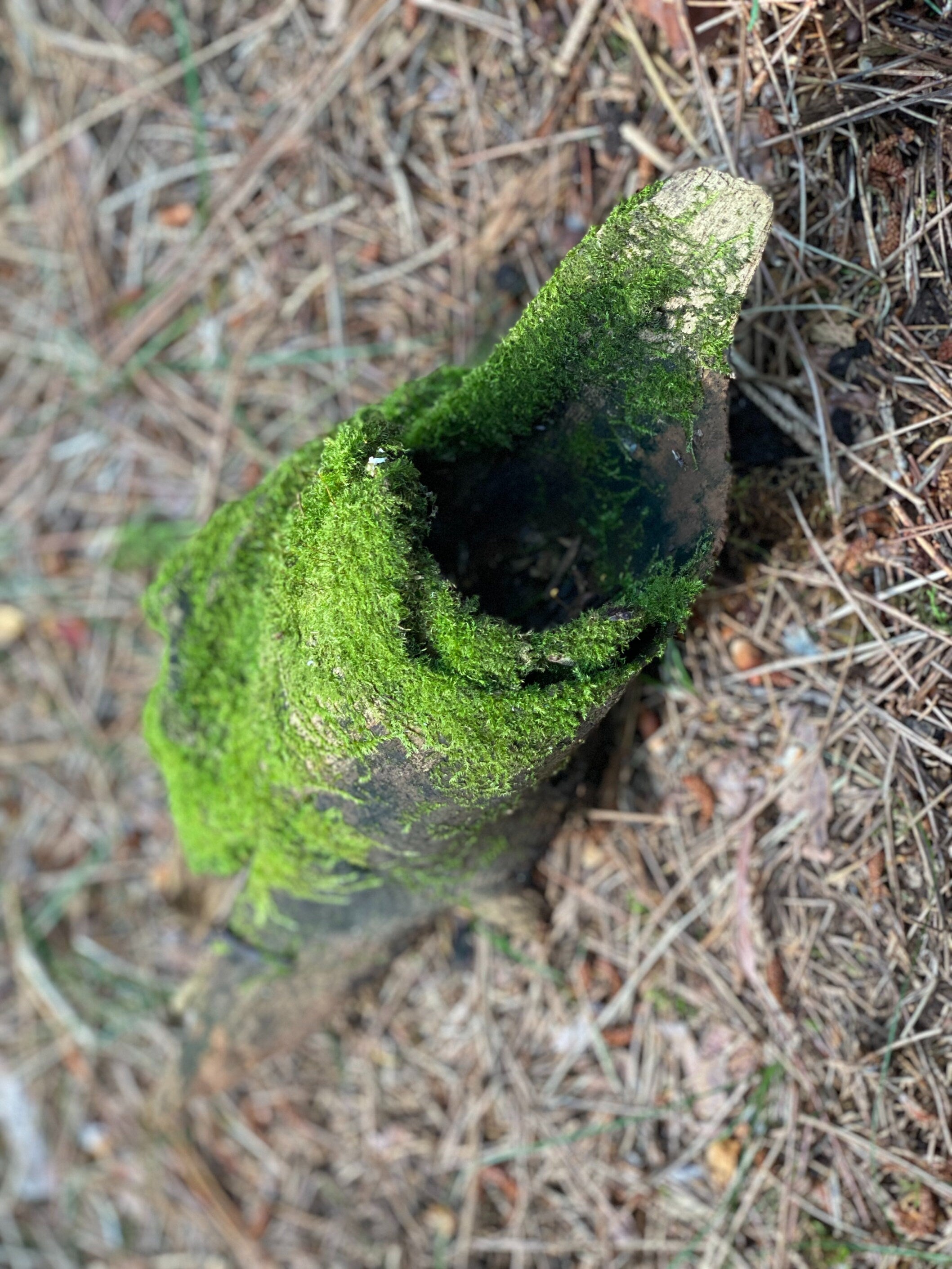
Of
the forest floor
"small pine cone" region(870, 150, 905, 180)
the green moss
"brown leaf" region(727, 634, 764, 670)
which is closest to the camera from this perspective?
the green moss

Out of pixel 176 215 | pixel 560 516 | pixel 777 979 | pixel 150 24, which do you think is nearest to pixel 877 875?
pixel 777 979

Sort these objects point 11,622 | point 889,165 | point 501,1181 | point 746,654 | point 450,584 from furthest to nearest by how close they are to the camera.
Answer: point 11,622 → point 501,1181 → point 746,654 → point 889,165 → point 450,584

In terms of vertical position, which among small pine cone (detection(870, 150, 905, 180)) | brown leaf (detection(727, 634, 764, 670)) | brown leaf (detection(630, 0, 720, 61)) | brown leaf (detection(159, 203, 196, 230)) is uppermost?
brown leaf (detection(159, 203, 196, 230))

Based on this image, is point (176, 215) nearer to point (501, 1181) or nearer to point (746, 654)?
point (746, 654)

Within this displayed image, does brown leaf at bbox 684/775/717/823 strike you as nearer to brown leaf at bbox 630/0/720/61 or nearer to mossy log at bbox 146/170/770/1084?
mossy log at bbox 146/170/770/1084

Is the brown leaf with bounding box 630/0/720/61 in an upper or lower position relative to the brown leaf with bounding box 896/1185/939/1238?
upper

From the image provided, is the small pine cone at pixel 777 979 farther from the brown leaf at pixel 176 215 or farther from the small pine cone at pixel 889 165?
the brown leaf at pixel 176 215

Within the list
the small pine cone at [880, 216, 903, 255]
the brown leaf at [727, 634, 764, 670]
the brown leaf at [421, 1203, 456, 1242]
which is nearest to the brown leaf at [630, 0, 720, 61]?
the small pine cone at [880, 216, 903, 255]
